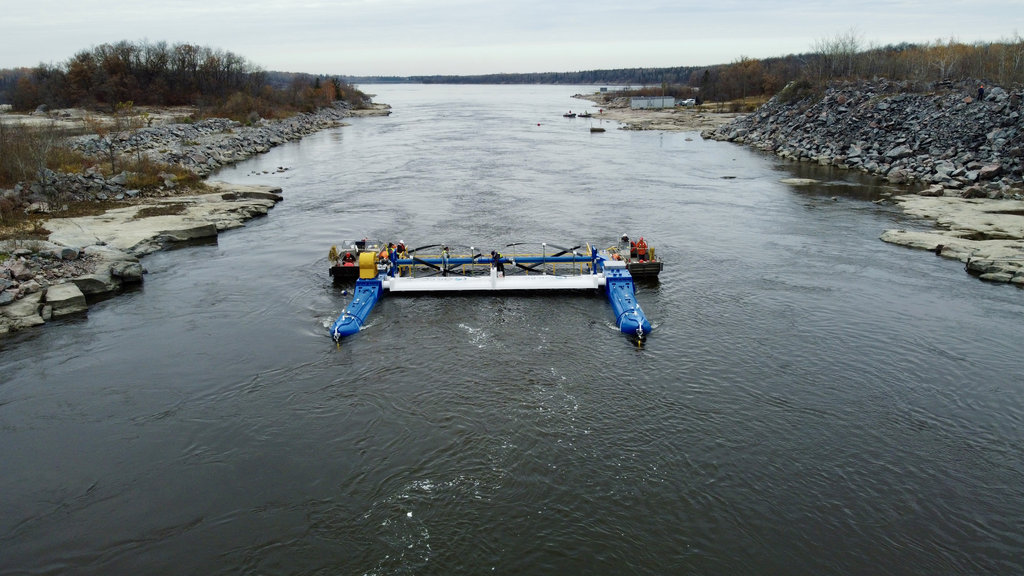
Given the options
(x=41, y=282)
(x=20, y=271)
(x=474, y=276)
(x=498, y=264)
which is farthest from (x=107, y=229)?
(x=498, y=264)

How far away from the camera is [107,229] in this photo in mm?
30875

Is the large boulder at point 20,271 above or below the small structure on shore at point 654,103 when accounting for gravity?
below

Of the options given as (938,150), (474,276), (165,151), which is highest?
(938,150)

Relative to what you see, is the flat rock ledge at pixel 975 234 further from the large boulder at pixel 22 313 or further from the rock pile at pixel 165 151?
the rock pile at pixel 165 151

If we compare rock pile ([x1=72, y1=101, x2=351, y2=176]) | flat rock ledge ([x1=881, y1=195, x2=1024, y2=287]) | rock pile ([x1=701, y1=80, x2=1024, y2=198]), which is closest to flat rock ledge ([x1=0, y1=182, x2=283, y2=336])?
rock pile ([x1=72, y1=101, x2=351, y2=176])

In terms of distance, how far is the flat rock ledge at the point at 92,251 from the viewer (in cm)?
2186

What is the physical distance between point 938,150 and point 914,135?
413cm

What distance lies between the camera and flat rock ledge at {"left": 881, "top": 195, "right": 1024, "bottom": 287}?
25.9m

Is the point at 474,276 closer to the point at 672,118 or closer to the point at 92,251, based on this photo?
the point at 92,251

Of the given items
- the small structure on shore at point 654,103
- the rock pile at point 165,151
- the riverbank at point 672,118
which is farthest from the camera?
the small structure on shore at point 654,103

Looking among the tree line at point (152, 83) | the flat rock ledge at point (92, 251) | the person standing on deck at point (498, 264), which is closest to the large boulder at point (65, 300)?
the flat rock ledge at point (92, 251)

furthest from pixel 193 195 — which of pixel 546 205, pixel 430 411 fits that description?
pixel 430 411

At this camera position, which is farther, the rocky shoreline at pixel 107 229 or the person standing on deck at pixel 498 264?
the person standing on deck at pixel 498 264

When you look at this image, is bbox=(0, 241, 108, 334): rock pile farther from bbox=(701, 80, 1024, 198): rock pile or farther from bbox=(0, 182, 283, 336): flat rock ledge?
bbox=(701, 80, 1024, 198): rock pile
